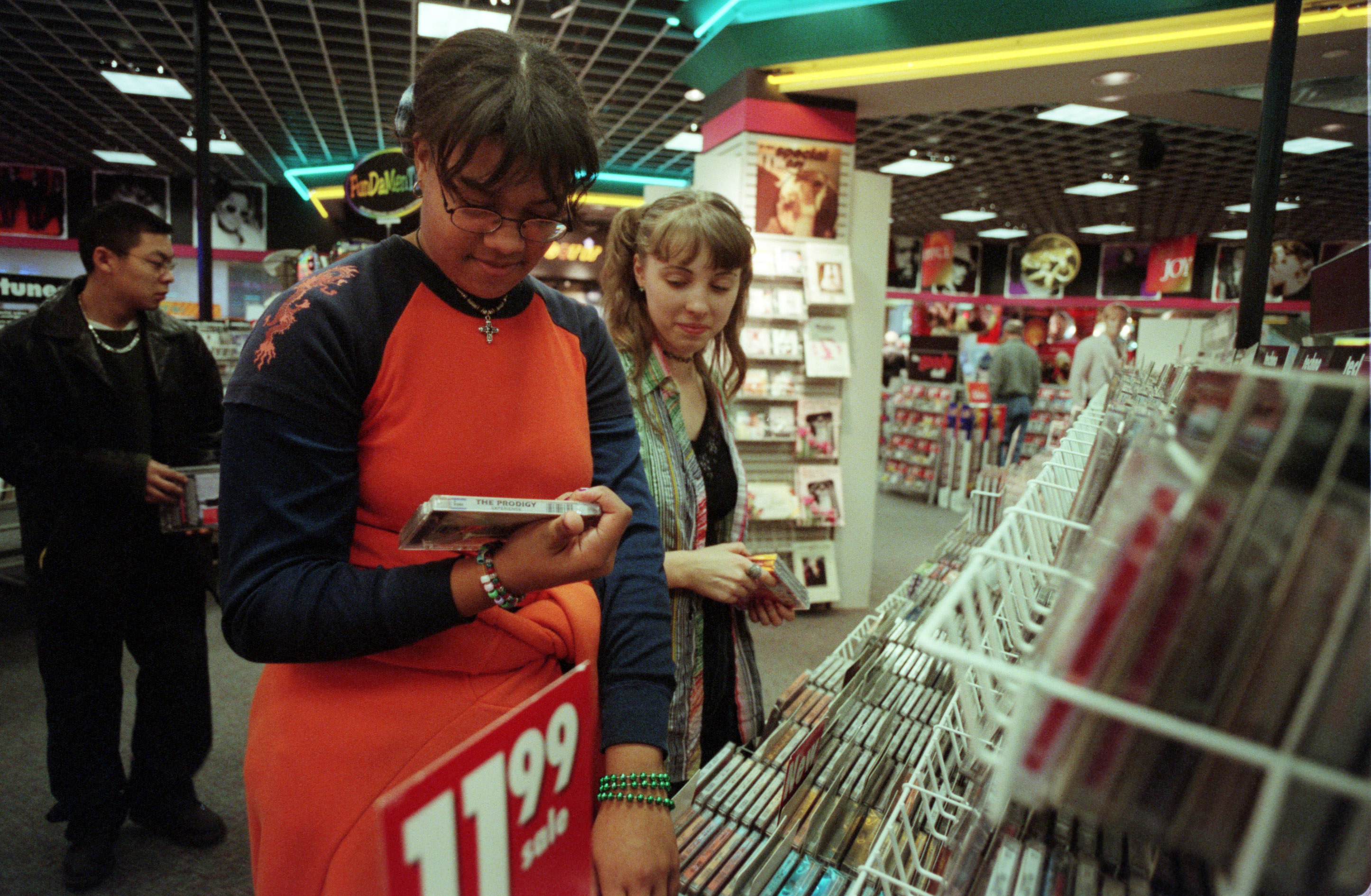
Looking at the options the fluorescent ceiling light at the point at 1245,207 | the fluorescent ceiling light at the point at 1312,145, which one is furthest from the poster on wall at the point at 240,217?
the fluorescent ceiling light at the point at 1245,207

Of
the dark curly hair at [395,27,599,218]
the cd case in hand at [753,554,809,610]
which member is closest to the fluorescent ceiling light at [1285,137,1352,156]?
the cd case in hand at [753,554,809,610]

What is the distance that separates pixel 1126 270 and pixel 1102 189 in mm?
4469

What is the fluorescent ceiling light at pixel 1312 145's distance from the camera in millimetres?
7738

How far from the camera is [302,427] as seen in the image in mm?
792

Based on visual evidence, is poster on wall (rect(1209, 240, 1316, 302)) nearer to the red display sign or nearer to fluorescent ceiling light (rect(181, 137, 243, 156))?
the red display sign

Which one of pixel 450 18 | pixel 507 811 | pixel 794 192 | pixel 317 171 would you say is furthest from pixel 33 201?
pixel 507 811

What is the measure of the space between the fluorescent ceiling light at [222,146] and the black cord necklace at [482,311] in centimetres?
1058

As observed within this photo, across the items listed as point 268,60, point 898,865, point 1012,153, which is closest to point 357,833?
point 898,865

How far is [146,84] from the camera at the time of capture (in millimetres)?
7547

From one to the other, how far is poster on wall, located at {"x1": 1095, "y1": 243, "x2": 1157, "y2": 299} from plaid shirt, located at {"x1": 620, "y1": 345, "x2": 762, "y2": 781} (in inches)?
599

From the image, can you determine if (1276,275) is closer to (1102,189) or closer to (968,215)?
(1102,189)

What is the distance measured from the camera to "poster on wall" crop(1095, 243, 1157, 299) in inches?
562

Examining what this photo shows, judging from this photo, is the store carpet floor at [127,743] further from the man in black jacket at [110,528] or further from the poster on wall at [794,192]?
the poster on wall at [794,192]

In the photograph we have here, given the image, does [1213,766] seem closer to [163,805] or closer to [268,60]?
[163,805]
